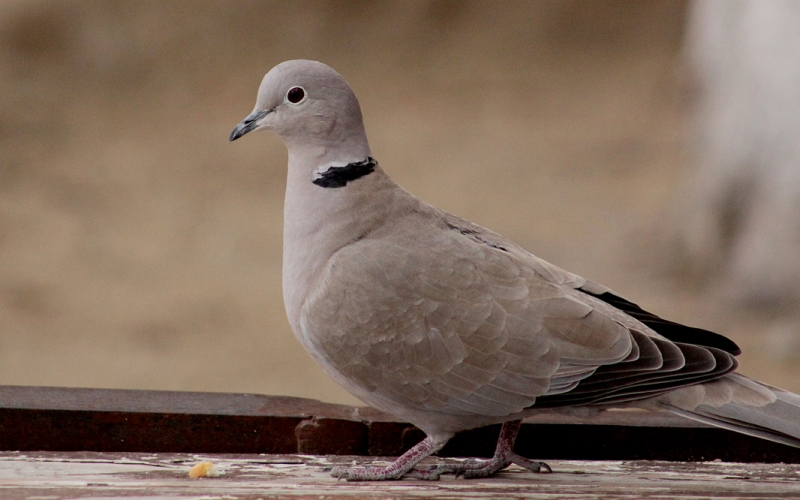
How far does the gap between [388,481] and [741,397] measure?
69cm

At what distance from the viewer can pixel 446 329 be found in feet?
6.35

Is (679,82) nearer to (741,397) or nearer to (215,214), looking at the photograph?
(215,214)

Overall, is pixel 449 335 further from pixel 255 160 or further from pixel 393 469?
pixel 255 160

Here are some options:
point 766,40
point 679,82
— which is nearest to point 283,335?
point 766,40

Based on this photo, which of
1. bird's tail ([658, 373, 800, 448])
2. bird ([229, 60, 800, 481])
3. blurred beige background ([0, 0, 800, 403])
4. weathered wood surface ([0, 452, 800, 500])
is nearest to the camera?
weathered wood surface ([0, 452, 800, 500])

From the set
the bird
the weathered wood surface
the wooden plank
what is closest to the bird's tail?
the bird

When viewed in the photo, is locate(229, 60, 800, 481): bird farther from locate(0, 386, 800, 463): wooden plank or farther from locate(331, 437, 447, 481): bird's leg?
locate(0, 386, 800, 463): wooden plank

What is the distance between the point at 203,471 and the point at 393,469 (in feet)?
1.21

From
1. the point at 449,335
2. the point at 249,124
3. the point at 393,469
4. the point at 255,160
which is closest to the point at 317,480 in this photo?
the point at 393,469

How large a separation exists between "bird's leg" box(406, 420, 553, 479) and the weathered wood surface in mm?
25

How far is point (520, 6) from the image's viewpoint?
12375 mm

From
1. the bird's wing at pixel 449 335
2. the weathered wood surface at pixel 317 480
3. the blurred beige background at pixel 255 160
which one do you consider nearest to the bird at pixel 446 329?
the bird's wing at pixel 449 335

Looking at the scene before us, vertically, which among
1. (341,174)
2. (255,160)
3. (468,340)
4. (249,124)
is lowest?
(468,340)

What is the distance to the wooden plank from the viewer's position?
6.95ft
